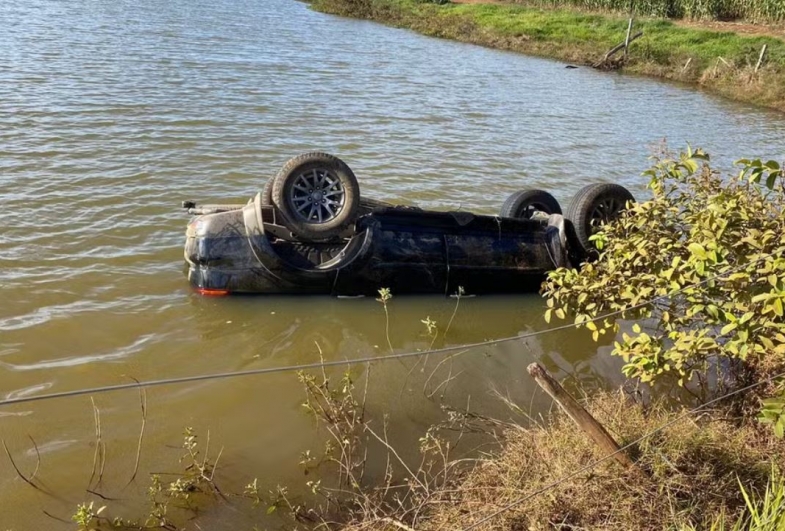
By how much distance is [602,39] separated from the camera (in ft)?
105

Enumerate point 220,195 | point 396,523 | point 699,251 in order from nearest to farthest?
point 396,523 → point 699,251 → point 220,195

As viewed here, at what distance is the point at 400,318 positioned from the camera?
6.69 m

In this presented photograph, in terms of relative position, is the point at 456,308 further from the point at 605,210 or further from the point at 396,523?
the point at 396,523

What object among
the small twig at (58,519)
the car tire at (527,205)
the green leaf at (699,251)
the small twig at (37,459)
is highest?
the green leaf at (699,251)

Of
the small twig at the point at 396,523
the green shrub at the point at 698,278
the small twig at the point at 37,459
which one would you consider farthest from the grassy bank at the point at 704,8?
the small twig at the point at 37,459

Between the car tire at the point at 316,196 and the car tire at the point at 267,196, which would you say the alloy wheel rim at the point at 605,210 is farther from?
the car tire at the point at 267,196

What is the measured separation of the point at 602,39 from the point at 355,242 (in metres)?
29.5

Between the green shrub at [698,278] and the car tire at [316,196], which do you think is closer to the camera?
the green shrub at [698,278]

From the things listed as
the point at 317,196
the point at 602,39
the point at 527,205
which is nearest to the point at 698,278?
the point at 317,196

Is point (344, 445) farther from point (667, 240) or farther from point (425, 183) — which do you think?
point (425, 183)

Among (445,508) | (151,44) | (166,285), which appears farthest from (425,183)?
(151,44)

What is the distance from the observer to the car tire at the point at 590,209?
23.6ft

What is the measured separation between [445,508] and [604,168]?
32.7 ft

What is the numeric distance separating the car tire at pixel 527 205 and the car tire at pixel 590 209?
2.07 feet
